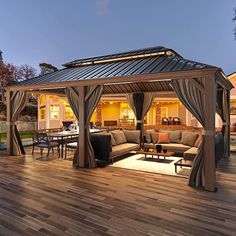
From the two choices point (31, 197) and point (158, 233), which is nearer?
point (158, 233)

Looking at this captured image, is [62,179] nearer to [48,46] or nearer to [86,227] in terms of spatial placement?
[86,227]

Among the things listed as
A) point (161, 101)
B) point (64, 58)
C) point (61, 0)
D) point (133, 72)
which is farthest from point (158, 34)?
point (133, 72)

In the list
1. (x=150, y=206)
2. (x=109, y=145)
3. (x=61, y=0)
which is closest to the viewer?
(x=150, y=206)

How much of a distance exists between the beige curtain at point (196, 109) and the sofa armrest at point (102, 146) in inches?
107

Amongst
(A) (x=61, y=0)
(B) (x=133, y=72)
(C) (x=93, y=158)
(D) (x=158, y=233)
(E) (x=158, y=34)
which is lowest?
(D) (x=158, y=233)

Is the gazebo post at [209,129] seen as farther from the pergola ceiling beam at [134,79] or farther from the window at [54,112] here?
the window at [54,112]

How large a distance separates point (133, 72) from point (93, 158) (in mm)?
2883

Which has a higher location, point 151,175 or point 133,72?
point 133,72

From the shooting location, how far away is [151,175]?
561cm

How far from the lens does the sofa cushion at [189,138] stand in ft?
25.7

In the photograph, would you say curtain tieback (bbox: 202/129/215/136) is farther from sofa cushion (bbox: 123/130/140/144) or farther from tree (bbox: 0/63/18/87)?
tree (bbox: 0/63/18/87)

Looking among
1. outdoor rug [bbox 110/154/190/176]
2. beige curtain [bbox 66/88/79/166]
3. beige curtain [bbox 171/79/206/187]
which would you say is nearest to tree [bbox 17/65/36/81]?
beige curtain [bbox 66/88/79/166]

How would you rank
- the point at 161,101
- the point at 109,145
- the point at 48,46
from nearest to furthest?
the point at 109,145, the point at 161,101, the point at 48,46

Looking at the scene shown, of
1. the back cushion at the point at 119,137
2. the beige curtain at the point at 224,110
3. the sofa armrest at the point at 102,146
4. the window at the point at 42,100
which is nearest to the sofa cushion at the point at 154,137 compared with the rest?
the back cushion at the point at 119,137
